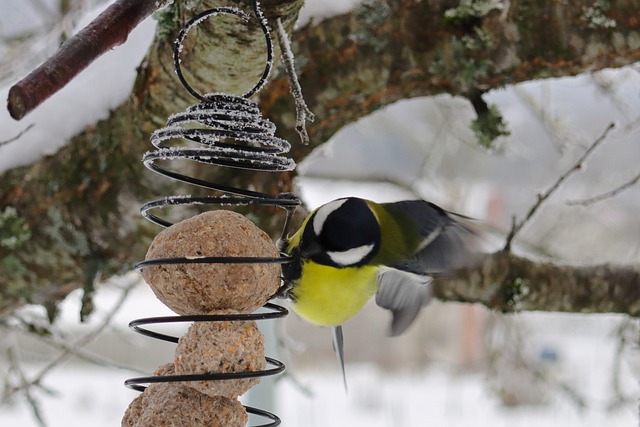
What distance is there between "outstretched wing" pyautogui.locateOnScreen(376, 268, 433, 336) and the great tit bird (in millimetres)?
22

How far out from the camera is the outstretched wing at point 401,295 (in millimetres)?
1683

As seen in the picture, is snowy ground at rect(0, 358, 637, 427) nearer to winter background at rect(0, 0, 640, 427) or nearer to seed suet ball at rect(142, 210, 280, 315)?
winter background at rect(0, 0, 640, 427)

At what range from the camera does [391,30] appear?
1.63 meters

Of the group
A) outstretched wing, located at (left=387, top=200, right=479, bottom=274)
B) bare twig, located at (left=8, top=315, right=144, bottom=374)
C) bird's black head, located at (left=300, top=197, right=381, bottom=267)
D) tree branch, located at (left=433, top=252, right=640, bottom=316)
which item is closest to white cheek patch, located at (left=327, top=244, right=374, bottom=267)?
bird's black head, located at (left=300, top=197, right=381, bottom=267)

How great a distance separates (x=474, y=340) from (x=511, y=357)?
16.1 ft

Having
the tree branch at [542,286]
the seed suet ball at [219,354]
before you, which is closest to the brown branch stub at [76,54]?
the seed suet ball at [219,354]

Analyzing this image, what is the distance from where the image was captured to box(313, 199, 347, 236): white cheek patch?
4.35 ft

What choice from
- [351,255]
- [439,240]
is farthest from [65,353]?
[439,240]

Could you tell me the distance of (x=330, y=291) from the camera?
4.94 feet

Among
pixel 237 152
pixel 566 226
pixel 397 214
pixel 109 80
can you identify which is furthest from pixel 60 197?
pixel 566 226

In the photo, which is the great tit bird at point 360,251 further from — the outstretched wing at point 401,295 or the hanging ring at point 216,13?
the hanging ring at point 216,13

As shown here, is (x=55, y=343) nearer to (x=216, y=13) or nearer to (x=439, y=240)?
(x=439, y=240)

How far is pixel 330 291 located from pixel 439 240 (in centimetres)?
24

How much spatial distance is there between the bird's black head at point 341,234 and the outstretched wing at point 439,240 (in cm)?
11
